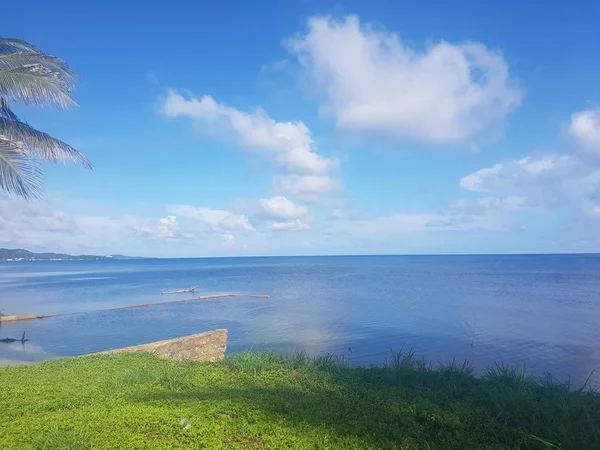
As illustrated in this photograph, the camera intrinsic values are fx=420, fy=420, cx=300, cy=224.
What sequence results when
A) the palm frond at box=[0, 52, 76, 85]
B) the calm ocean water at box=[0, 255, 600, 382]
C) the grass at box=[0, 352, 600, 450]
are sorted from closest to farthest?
1. the grass at box=[0, 352, 600, 450]
2. the palm frond at box=[0, 52, 76, 85]
3. the calm ocean water at box=[0, 255, 600, 382]

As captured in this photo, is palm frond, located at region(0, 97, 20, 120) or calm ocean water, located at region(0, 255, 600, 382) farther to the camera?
calm ocean water, located at region(0, 255, 600, 382)

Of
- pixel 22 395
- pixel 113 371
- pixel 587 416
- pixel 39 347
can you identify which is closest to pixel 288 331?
pixel 39 347

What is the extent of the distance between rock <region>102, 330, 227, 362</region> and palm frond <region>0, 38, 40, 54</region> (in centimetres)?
940

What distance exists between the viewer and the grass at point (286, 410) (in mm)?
5535

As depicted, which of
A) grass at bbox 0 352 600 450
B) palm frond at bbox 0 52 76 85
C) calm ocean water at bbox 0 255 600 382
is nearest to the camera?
grass at bbox 0 352 600 450

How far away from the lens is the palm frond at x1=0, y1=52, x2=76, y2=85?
36.7ft

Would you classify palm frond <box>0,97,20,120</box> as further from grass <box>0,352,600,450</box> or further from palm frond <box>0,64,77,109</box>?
grass <box>0,352,600,450</box>

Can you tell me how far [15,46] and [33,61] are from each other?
4.66 ft

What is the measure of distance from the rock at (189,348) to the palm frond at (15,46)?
940cm

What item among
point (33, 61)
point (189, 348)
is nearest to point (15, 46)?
point (33, 61)

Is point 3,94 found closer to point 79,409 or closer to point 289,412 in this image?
point 79,409

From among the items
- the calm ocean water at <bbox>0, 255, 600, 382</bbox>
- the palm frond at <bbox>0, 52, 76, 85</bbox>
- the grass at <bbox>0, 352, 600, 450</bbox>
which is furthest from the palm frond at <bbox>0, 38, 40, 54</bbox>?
the calm ocean water at <bbox>0, 255, 600, 382</bbox>

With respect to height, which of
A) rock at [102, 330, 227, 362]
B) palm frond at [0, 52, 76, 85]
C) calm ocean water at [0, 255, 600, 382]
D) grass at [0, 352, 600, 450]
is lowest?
calm ocean water at [0, 255, 600, 382]

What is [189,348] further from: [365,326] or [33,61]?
[365,326]
